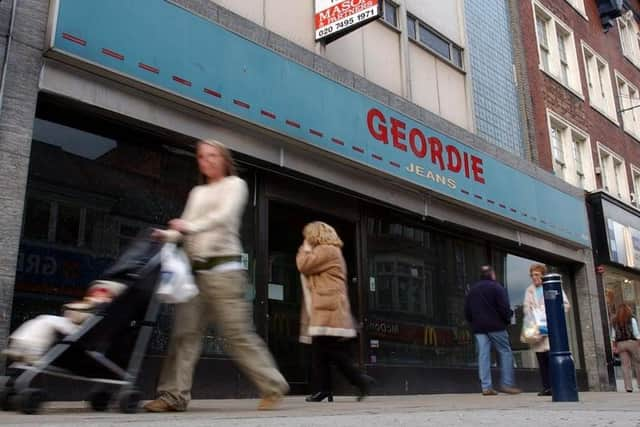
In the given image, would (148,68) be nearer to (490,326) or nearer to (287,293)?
(287,293)

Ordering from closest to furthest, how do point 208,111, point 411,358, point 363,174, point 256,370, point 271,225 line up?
point 256,370 → point 208,111 → point 271,225 → point 363,174 → point 411,358

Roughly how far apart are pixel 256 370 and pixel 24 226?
2.88 meters

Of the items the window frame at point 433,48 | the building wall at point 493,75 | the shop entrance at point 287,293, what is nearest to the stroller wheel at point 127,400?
the shop entrance at point 287,293

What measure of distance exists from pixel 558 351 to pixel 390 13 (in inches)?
292

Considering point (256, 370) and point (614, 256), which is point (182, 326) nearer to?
point (256, 370)

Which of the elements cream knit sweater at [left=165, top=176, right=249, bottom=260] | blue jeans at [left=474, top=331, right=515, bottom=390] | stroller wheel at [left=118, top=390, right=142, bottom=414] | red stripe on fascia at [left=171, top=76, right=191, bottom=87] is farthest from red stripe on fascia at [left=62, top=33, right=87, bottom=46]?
blue jeans at [left=474, top=331, right=515, bottom=390]

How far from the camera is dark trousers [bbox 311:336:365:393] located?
5.86 metres

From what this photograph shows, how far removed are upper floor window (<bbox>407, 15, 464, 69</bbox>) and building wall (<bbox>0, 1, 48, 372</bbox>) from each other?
761 cm

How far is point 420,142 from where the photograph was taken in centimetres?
1006

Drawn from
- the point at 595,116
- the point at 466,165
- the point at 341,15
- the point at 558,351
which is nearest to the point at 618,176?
the point at 595,116

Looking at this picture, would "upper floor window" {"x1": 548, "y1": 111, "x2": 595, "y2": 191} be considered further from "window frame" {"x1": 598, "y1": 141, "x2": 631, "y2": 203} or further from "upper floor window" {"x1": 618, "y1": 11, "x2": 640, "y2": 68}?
"upper floor window" {"x1": 618, "y1": 11, "x2": 640, "y2": 68}

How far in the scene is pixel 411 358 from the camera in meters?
9.97

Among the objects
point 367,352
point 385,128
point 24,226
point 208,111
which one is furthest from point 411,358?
point 24,226

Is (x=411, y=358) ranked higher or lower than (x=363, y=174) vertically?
lower
